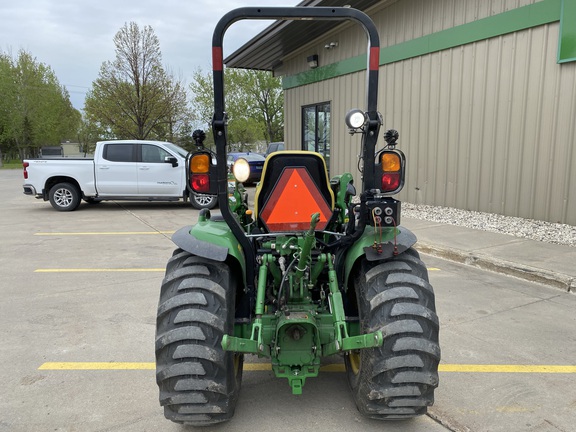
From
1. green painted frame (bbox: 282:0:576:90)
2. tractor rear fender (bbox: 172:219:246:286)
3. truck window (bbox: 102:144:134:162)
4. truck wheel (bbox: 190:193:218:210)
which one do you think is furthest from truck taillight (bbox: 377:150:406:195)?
truck window (bbox: 102:144:134:162)

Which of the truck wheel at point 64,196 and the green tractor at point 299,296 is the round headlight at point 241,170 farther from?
the truck wheel at point 64,196

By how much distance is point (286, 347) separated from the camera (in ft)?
8.58

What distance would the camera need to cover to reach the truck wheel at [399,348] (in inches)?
98.3

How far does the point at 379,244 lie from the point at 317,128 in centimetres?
1334

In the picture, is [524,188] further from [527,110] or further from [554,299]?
[554,299]

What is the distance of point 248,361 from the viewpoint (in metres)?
3.69

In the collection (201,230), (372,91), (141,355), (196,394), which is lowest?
(141,355)

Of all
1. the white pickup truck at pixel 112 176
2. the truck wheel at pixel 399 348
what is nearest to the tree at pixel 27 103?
the white pickup truck at pixel 112 176

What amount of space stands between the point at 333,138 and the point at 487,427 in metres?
12.4

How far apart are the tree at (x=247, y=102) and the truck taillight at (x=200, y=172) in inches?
1382

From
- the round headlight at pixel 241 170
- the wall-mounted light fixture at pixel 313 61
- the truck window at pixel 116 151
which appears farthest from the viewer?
the wall-mounted light fixture at pixel 313 61

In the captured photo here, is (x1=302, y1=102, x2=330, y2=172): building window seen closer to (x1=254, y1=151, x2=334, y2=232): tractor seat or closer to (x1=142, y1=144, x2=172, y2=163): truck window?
(x1=142, y1=144, x2=172, y2=163): truck window

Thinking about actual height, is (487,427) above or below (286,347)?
below

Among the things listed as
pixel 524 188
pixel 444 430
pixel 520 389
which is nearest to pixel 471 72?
pixel 524 188
